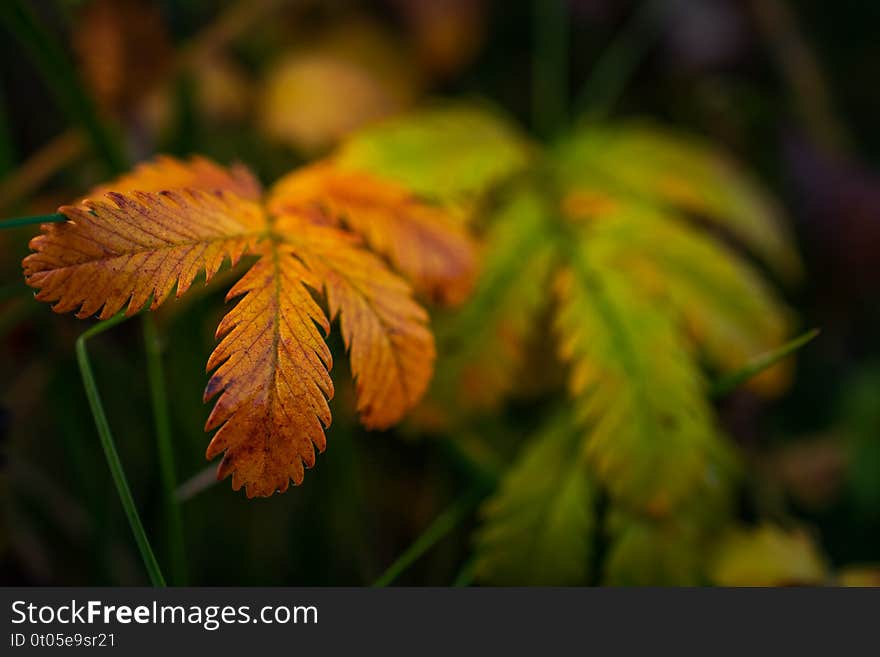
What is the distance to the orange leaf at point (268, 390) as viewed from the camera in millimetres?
484

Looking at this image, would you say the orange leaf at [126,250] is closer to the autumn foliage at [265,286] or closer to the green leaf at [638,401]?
the autumn foliage at [265,286]

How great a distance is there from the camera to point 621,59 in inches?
58.1

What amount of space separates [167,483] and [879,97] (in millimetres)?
1575

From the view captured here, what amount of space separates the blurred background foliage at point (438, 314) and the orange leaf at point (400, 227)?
0.14m

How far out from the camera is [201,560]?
101cm

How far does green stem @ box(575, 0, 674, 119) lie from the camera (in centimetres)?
140

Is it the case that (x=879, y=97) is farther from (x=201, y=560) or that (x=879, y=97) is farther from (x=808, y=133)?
(x=201, y=560)

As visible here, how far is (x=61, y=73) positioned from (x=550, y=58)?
0.97 metres

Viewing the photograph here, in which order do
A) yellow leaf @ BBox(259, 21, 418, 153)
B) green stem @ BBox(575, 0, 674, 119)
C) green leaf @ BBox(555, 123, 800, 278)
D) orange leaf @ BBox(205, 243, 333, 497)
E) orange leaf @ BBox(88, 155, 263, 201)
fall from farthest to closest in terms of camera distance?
green stem @ BBox(575, 0, 674, 119) < yellow leaf @ BBox(259, 21, 418, 153) < green leaf @ BBox(555, 123, 800, 278) < orange leaf @ BBox(88, 155, 263, 201) < orange leaf @ BBox(205, 243, 333, 497)

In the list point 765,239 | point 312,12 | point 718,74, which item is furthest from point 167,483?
point 718,74

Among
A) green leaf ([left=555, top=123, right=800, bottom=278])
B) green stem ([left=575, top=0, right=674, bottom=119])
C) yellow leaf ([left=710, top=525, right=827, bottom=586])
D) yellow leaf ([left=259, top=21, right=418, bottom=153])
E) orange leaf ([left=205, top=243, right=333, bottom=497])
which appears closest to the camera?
orange leaf ([left=205, top=243, right=333, bottom=497])

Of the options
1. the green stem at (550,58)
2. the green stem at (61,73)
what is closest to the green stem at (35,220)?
the green stem at (61,73)

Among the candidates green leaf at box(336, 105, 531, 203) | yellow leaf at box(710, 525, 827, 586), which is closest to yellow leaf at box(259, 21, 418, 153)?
green leaf at box(336, 105, 531, 203)

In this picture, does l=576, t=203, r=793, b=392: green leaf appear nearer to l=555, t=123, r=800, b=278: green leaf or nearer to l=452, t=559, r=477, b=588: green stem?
l=555, t=123, r=800, b=278: green leaf
